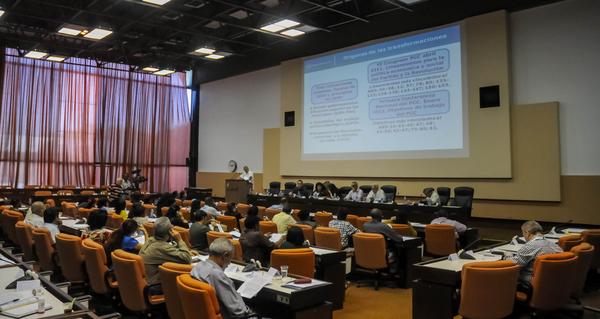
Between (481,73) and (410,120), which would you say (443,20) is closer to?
(481,73)

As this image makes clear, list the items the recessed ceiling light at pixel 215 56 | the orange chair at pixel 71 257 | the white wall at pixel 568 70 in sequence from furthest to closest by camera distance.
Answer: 1. the recessed ceiling light at pixel 215 56
2. the white wall at pixel 568 70
3. the orange chair at pixel 71 257

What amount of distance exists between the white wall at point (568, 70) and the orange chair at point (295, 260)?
23.7ft

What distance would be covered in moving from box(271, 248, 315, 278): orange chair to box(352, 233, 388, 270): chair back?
1.84 metres

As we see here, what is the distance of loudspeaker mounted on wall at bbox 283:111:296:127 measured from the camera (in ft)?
46.6

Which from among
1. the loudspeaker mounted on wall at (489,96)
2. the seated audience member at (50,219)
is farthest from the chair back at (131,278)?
the loudspeaker mounted on wall at (489,96)

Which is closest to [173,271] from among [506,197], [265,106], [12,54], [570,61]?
[506,197]

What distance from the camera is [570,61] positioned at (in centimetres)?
920

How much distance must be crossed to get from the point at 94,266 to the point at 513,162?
840cm

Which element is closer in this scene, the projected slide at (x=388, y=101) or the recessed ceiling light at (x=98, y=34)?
the projected slide at (x=388, y=101)

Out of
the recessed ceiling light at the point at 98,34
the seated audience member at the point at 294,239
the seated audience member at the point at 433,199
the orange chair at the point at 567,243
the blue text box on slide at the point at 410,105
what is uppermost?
the recessed ceiling light at the point at 98,34

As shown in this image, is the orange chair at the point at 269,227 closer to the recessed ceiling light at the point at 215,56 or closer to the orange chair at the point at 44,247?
the orange chair at the point at 44,247

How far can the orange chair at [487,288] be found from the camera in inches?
141

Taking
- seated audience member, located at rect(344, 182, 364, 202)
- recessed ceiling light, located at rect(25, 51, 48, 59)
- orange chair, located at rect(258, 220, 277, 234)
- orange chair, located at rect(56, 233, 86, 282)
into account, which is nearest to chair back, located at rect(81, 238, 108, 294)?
orange chair, located at rect(56, 233, 86, 282)

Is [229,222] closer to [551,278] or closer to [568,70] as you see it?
[551,278]
